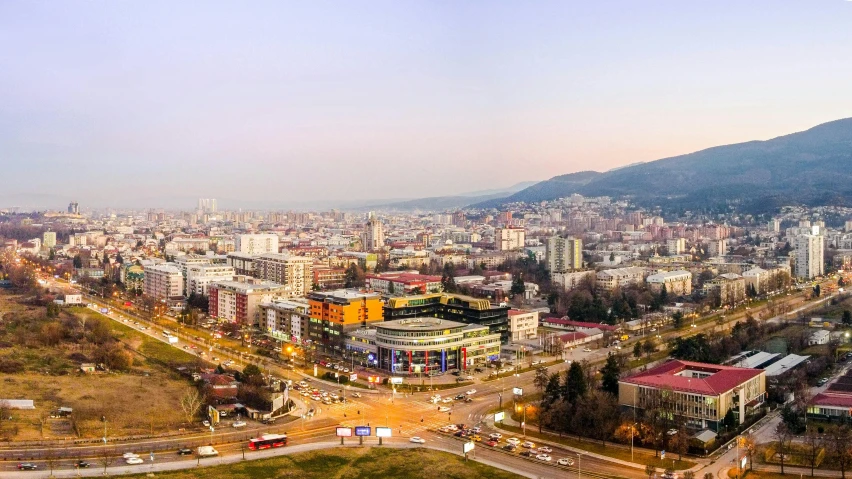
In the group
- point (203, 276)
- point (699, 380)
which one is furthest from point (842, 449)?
point (203, 276)

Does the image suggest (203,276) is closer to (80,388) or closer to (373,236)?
(80,388)

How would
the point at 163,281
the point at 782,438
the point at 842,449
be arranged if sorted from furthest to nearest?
the point at 163,281, the point at 782,438, the point at 842,449

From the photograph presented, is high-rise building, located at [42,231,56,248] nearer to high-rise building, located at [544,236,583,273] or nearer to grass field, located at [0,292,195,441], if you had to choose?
grass field, located at [0,292,195,441]

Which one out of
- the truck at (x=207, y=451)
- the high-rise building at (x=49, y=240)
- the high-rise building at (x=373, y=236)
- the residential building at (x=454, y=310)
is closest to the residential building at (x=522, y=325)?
the residential building at (x=454, y=310)

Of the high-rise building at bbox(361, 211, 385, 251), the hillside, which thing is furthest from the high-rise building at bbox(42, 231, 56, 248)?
the hillside

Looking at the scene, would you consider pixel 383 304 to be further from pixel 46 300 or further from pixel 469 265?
pixel 469 265

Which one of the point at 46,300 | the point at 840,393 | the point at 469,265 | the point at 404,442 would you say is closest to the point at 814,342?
the point at 840,393

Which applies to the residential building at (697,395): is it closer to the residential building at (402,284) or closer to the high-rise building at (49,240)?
the residential building at (402,284)
